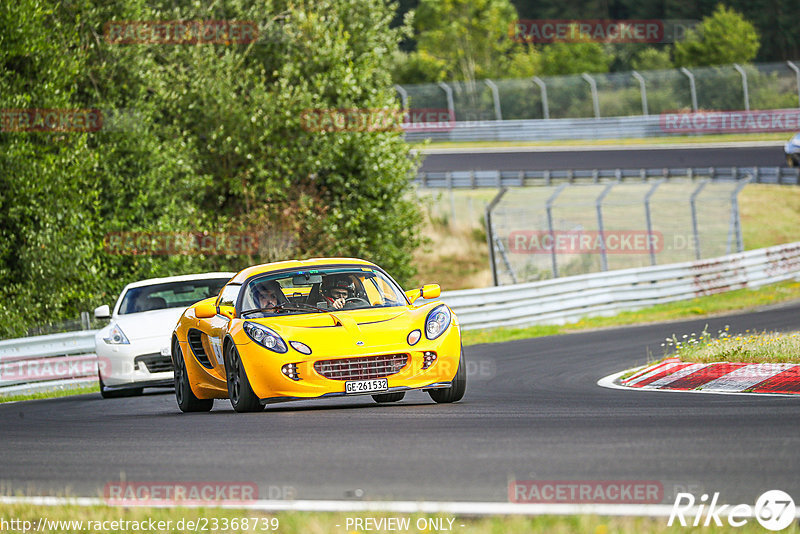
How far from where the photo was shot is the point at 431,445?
7270 millimetres

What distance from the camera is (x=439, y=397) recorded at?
10461 millimetres

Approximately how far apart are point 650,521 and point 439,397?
5.74 meters

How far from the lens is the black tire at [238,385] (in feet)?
32.9

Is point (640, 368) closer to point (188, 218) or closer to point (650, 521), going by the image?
point (650, 521)

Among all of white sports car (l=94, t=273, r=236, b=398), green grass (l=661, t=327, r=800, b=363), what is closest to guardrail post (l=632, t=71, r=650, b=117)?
white sports car (l=94, t=273, r=236, b=398)

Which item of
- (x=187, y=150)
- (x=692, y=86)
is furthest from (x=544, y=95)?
(x=187, y=150)

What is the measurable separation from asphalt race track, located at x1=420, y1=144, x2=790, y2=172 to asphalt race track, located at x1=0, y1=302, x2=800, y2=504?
3586 cm

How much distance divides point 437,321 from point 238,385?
176cm

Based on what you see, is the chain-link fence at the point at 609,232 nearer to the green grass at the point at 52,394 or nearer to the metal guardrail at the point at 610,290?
the metal guardrail at the point at 610,290

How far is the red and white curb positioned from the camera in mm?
10359

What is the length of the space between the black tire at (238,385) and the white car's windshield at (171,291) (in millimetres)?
4916

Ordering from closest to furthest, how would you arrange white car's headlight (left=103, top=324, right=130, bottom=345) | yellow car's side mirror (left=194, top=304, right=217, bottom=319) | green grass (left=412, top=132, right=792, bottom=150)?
yellow car's side mirror (left=194, top=304, right=217, bottom=319) → white car's headlight (left=103, top=324, right=130, bottom=345) → green grass (left=412, top=132, right=792, bottom=150)

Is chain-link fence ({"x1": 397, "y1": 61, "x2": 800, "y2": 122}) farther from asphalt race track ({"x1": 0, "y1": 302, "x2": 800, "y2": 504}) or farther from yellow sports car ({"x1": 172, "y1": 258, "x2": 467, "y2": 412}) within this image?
asphalt race track ({"x1": 0, "y1": 302, "x2": 800, "y2": 504})

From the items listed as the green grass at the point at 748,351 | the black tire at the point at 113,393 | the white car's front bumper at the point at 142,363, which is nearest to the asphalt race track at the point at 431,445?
the green grass at the point at 748,351
